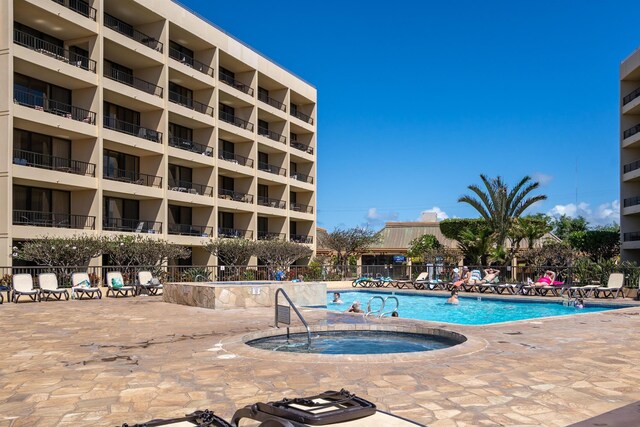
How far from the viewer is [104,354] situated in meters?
9.20

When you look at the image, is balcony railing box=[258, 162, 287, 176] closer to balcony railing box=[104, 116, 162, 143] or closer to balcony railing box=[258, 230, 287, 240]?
balcony railing box=[258, 230, 287, 240]

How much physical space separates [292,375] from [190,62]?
3628cm

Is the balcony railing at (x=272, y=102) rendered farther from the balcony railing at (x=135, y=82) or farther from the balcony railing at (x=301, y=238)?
the balcony railing at (x=135, y=82)

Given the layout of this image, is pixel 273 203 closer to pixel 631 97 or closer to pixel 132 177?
pixel 132 177

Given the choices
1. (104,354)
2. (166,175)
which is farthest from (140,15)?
(104,354)

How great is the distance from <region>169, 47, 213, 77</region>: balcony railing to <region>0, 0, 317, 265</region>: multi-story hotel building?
11 centimetres

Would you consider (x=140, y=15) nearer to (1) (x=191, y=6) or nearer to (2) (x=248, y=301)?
(1) (x=191, y=6)

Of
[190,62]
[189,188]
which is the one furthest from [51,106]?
[190,62]

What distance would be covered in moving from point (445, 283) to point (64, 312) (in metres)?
18.3

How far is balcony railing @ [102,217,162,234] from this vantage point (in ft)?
108

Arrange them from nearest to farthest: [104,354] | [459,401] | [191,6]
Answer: [459,401] → [104,354] → [191,6]

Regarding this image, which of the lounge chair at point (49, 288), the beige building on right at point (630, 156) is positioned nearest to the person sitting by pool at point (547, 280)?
the beige building on right at point (630, 156)

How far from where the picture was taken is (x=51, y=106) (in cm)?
3003

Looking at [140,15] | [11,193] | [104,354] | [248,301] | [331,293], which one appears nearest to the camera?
[104,354]
